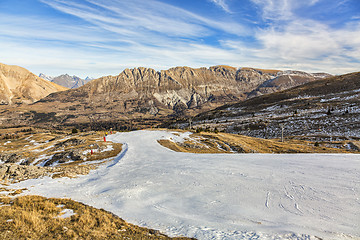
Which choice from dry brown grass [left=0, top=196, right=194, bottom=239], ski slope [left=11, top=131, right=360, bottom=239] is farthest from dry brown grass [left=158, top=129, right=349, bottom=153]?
dry brown grass [left=0, top=196, right=194, bottom=239]

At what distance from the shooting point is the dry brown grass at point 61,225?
10.4 meters

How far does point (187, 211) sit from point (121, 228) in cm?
484

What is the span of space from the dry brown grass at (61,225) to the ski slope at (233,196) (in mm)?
1217

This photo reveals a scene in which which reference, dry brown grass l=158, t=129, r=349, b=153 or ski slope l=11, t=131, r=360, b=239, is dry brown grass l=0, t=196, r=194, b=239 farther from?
dry brown grass l=158, t=129, r=349, b=153

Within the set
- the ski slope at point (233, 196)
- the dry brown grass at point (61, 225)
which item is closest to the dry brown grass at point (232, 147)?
the ski slope at point (233, 196)

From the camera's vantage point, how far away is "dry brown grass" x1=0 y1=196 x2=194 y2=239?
34.0 ft

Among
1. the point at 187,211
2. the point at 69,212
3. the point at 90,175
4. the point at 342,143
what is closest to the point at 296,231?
the point at 187,211

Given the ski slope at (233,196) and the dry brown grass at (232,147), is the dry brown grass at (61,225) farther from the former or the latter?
the dry brown grass at (232,147)

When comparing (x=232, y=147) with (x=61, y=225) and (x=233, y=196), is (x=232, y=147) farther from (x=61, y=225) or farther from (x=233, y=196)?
(x=61, y=225)

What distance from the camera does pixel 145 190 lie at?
18875mm

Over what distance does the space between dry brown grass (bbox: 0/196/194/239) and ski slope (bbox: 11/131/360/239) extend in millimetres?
1217

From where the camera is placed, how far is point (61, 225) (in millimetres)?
11523

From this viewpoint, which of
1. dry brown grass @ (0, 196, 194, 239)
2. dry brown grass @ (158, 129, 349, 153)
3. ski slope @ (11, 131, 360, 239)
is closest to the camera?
dry brown grass @ (0, 196, 194, 239)

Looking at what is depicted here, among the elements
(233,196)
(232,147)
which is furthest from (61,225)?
(232,147)
